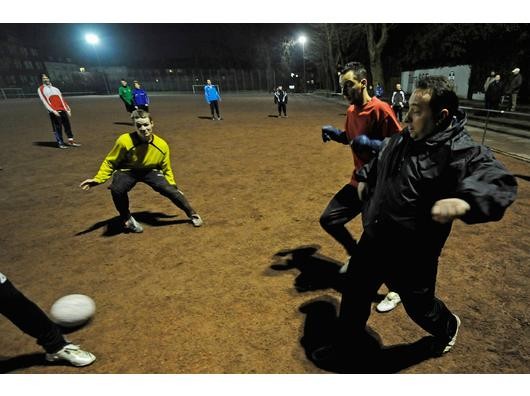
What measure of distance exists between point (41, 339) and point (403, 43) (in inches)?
1225

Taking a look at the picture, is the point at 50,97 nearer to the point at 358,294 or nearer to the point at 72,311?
the point at 72,311

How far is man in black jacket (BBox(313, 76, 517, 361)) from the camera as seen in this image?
5.06 feet

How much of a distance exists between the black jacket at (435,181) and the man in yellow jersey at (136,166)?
327cm

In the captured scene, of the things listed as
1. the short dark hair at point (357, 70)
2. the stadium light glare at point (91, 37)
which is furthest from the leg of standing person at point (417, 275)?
the stadium light glare at point (91, 37)

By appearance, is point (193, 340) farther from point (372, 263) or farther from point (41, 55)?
point (41, 55)

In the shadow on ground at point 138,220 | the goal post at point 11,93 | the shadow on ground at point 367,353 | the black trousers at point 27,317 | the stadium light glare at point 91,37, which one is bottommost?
the shadow on ground at point 367,353

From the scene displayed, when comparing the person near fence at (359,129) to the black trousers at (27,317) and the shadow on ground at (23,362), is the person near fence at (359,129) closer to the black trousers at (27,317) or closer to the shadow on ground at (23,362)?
the black trousers at (27,317)

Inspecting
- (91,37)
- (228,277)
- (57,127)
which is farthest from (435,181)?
(91,37)

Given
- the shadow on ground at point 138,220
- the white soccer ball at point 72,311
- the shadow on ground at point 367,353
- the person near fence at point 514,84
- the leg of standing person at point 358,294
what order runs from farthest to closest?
the person near fence at point 514,84 → the shadow on ground at point 138,220 → the white soccer ball at point 72,311 → the shadow on ground at point 367,353 → the leg of standing person at point 358,294

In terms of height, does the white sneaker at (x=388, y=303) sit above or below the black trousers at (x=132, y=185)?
below

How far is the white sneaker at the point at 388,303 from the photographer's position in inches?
114

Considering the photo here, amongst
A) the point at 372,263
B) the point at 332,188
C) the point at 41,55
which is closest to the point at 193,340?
the point at 372,263

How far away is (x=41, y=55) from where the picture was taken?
Result: 198 feet

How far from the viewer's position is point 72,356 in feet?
7.79
